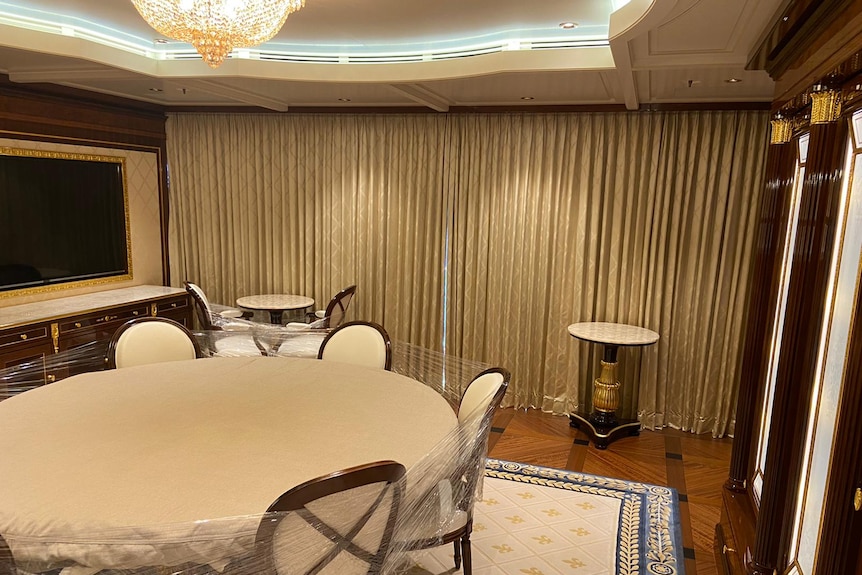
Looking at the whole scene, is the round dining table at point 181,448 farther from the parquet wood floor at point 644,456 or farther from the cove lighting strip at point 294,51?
the cove lighting strip at point 294,51

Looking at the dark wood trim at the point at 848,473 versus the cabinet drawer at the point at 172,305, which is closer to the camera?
the dark wood trim at the point at 848,473

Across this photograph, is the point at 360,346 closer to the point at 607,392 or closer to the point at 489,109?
the point at 607,392

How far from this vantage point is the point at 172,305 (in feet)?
15.9

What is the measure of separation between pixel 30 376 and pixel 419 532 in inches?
108

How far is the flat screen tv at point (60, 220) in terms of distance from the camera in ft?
13.3

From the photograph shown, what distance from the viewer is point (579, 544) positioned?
2840 millimetres

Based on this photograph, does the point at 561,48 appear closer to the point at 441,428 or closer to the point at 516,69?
the point at 516,69

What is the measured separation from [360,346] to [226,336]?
→ 1376 mm

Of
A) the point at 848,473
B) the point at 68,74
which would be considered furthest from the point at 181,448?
the point at 68,74

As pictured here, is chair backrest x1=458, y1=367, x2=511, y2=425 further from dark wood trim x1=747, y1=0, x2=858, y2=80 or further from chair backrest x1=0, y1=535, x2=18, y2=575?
dark wood trim x1=747, y1=0, x2=858, y2=80

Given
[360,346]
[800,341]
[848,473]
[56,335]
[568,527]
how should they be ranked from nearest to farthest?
1. [848,473]
2. [800,341]
3. [568,527]
4. [360,346]
5. [56,335]

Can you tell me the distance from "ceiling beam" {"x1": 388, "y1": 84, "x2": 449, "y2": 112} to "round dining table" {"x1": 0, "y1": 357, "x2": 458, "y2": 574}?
5.98ft

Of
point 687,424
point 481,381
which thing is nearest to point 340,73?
point 481,381

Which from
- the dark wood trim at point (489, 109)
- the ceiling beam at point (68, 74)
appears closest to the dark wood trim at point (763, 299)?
the dark wood trim at point (489, 109)
